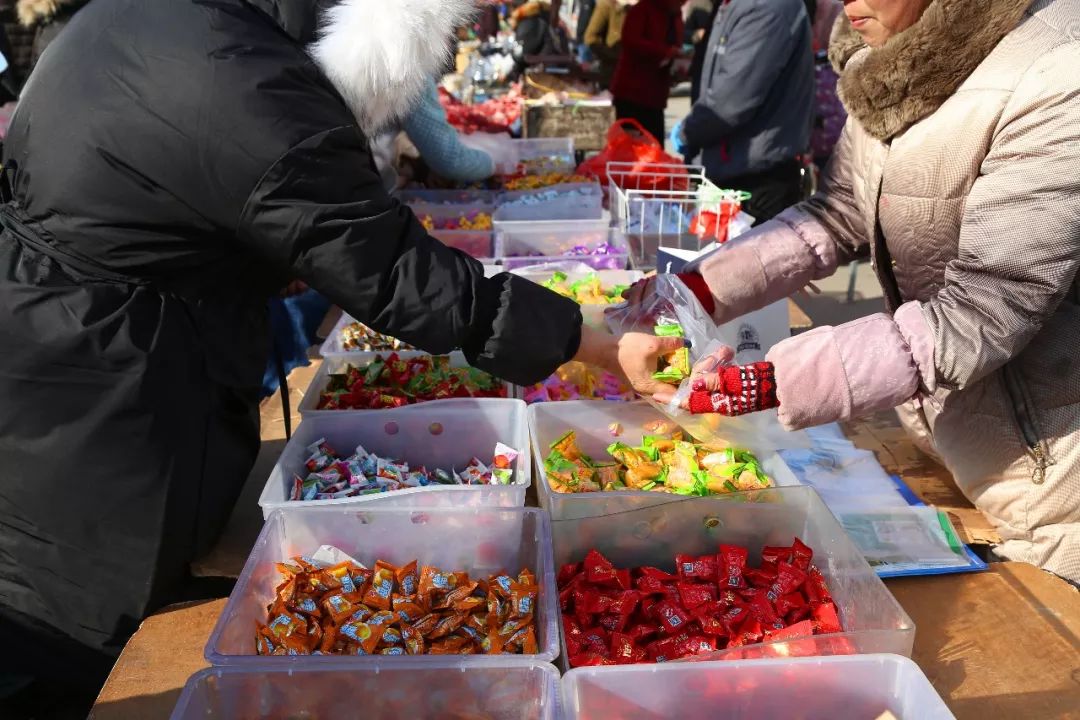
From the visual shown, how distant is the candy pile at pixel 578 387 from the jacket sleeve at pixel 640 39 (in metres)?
4.11

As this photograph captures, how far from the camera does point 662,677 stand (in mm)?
1104

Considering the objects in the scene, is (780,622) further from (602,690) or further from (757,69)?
(757,69)

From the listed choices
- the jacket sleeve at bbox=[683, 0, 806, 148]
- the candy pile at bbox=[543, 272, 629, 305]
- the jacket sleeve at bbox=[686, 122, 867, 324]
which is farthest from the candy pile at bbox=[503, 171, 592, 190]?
the jacket sleeve at bbox=[686, 122, 867, 324]

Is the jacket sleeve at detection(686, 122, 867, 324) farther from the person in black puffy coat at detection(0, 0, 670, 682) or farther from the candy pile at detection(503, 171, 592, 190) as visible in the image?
the candy pile at detection(503, 171, 592, 190)

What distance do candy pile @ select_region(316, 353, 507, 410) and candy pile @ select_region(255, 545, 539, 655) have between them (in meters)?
0.58

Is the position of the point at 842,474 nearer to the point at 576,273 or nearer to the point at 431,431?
the point at 431,431

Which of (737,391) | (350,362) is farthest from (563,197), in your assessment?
(737,391)

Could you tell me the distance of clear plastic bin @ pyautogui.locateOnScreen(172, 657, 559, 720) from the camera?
1.12 meters

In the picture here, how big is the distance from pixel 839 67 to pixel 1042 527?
1057 millimetres

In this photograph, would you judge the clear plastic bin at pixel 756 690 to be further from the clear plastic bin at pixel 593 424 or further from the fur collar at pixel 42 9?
the fur collar at pixel 42 9

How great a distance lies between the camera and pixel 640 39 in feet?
18.3

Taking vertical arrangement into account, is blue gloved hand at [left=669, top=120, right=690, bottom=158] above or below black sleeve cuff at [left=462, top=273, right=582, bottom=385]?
below

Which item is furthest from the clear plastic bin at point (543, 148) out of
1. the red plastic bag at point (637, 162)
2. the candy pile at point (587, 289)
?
the candy pile at point (587, 289)

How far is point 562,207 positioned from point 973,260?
2.26 metres
